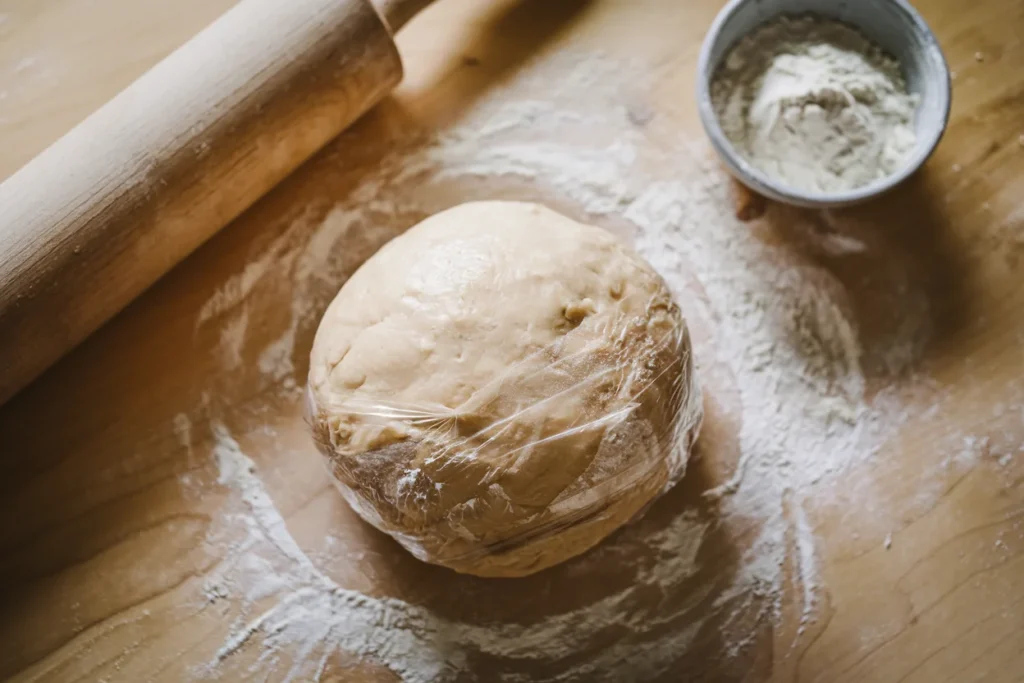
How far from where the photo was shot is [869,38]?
110 cm

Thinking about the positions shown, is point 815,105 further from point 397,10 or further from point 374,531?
point 374,531

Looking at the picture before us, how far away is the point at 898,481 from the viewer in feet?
3.46

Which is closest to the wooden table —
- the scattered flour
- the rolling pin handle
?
the scattered flour

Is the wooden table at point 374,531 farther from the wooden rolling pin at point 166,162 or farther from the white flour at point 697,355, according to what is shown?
the wooden rolling pin at point 166,162

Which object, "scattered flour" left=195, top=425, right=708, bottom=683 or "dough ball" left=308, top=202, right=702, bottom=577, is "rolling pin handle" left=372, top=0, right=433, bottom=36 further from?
"scattered flour" left=195, top=425, right=708, bottom=683

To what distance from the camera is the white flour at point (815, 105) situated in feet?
3.36

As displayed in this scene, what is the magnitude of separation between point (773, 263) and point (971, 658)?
2.10 ft

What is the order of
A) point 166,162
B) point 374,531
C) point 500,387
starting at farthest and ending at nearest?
point 374,531 < point 166,162 < point 500,387

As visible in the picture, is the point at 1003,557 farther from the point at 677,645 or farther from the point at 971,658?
the point at 677,645

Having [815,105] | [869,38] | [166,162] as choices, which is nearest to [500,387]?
[166,162]

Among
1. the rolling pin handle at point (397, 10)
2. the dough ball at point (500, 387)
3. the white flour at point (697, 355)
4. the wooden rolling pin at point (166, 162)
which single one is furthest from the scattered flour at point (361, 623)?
the rolling pin handle at point (397, 10)

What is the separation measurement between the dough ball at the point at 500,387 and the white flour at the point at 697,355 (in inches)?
7.7

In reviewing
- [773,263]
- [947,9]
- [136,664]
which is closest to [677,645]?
[773,263]

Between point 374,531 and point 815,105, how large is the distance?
90 centimetres
